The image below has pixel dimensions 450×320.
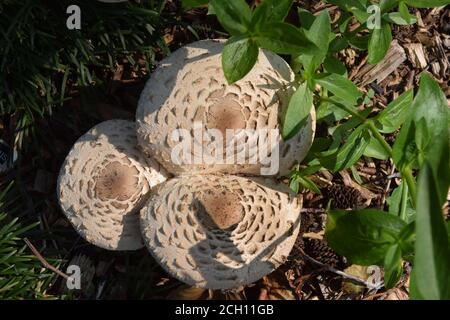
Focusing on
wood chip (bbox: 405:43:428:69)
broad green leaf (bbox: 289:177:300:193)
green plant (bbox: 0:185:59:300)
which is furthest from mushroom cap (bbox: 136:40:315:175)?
wood chip (bbox: 405:43:428:69)

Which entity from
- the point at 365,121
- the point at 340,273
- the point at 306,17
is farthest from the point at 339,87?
the point at 340,273

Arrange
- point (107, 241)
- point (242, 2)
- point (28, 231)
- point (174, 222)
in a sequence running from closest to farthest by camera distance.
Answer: point (242, 2) → point (174, 222) → point (107, 241) → point (28, 231)

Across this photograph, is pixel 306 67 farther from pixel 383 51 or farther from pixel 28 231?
pixel 28 231

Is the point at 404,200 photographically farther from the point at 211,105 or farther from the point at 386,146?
the point at 211,105

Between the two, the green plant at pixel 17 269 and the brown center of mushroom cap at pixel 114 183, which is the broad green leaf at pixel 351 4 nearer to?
the brown center of mushroom cap at pixel 114 183

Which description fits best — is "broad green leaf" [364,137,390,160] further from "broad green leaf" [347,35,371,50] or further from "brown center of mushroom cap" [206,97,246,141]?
"brown center of mushroom cap" [206,97,246,141]
